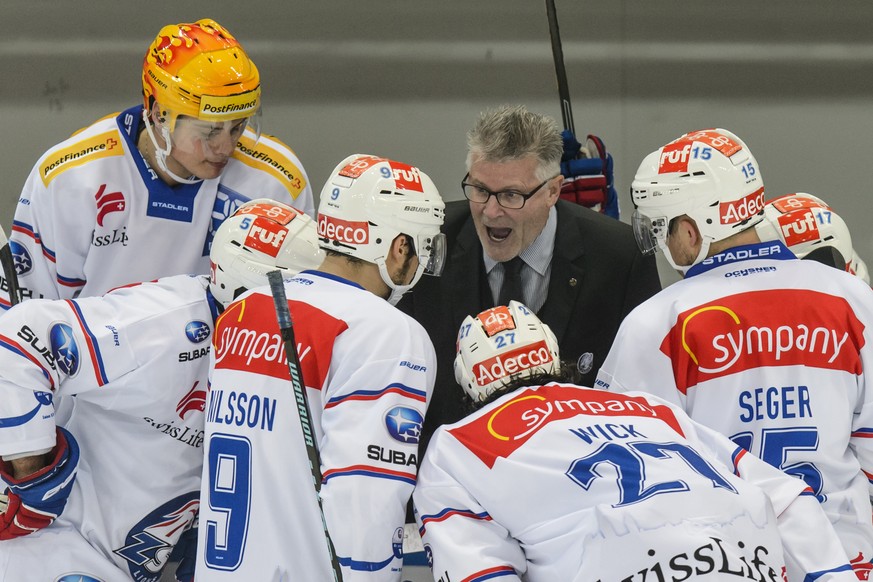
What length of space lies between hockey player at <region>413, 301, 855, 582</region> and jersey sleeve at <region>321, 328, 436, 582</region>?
0.07 meters

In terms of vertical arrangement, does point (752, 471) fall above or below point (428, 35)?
below

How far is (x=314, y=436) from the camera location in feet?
7.82

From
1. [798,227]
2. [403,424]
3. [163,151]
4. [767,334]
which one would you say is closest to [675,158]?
[767,334]

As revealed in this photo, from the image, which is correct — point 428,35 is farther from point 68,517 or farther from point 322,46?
point 68,517

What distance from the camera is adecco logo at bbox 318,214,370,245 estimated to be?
2.63m

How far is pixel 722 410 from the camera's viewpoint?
8.68 ft

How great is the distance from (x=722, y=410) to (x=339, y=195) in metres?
1.06

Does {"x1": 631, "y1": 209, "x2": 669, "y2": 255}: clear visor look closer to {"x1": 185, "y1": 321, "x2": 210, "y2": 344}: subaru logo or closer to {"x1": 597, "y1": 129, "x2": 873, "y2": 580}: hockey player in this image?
{"x1": 597, "y1": 129, "x2": 873, "y2": 580}: hockey player

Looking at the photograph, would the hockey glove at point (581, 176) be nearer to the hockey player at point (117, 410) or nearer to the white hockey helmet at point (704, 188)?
the white hockey helmet at point (704, 188)

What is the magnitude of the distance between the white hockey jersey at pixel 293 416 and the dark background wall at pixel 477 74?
3168 mm

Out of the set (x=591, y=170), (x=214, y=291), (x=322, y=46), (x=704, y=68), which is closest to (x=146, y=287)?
(x=214, y=291)

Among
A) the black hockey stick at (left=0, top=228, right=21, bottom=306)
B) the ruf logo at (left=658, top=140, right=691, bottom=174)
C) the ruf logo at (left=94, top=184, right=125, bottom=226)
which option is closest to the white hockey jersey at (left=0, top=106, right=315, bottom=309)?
the ruf logo at (left=94, top=184, right=125, bottom=226)

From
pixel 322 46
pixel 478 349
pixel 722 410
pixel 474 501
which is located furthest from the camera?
pixel 322 46

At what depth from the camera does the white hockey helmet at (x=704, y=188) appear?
109 inches
